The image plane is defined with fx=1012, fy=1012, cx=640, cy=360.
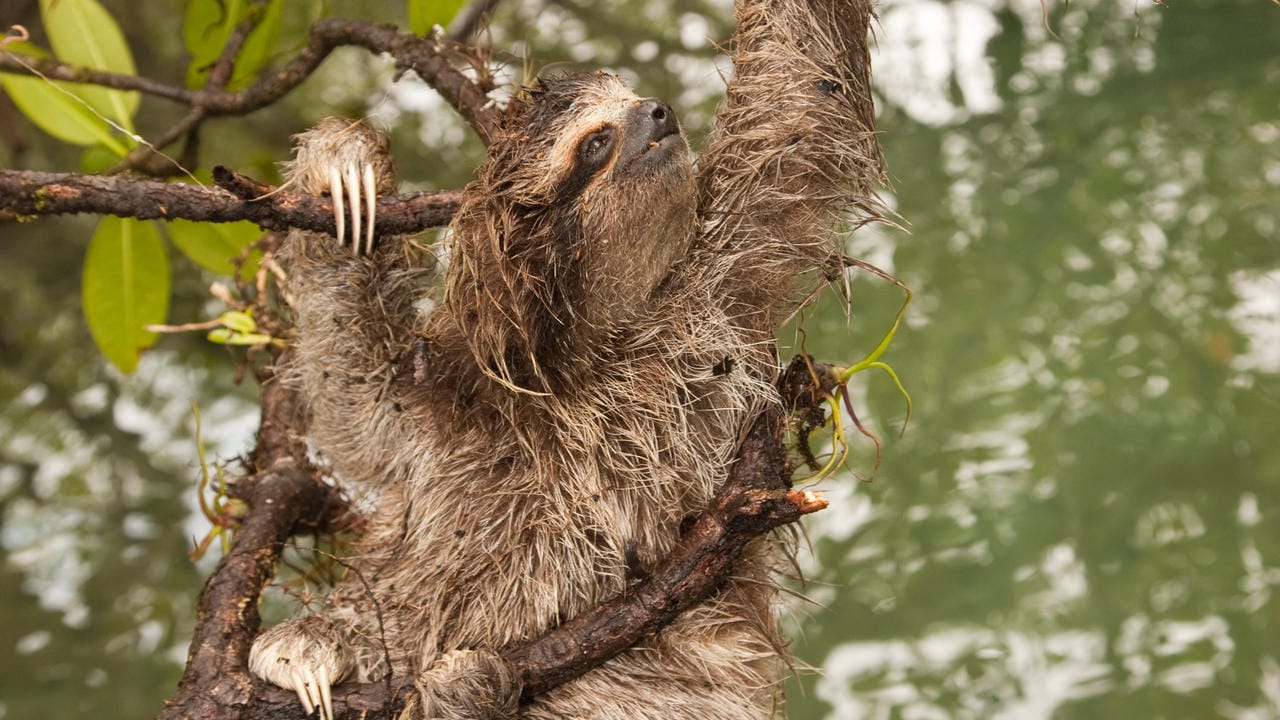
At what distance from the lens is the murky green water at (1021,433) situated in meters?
4.27

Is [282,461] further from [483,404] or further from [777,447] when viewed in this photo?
[777,447]

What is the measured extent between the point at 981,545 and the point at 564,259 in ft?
9.56

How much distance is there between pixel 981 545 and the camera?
4441 millimetres

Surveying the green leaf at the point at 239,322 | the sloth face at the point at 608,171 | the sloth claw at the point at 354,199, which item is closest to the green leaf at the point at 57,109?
the green leaf at the point at 239,322

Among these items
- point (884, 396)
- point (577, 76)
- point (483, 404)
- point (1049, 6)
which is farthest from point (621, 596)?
point (1049, 6)

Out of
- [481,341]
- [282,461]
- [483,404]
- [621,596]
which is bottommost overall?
[282,461]

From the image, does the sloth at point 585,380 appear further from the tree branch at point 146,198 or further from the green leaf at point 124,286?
the green leaf at point 124,286

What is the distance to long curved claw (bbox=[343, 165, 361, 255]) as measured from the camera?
7.47ft

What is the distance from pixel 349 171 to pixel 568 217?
1.72 feet

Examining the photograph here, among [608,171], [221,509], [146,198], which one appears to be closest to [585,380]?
[608,171]

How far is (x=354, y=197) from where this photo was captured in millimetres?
2301

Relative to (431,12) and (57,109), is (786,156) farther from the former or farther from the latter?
(57,109)

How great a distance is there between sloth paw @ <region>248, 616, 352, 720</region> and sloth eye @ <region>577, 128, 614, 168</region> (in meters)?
1.25

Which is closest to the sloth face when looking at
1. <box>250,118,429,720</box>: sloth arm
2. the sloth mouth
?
the sloth mouth
